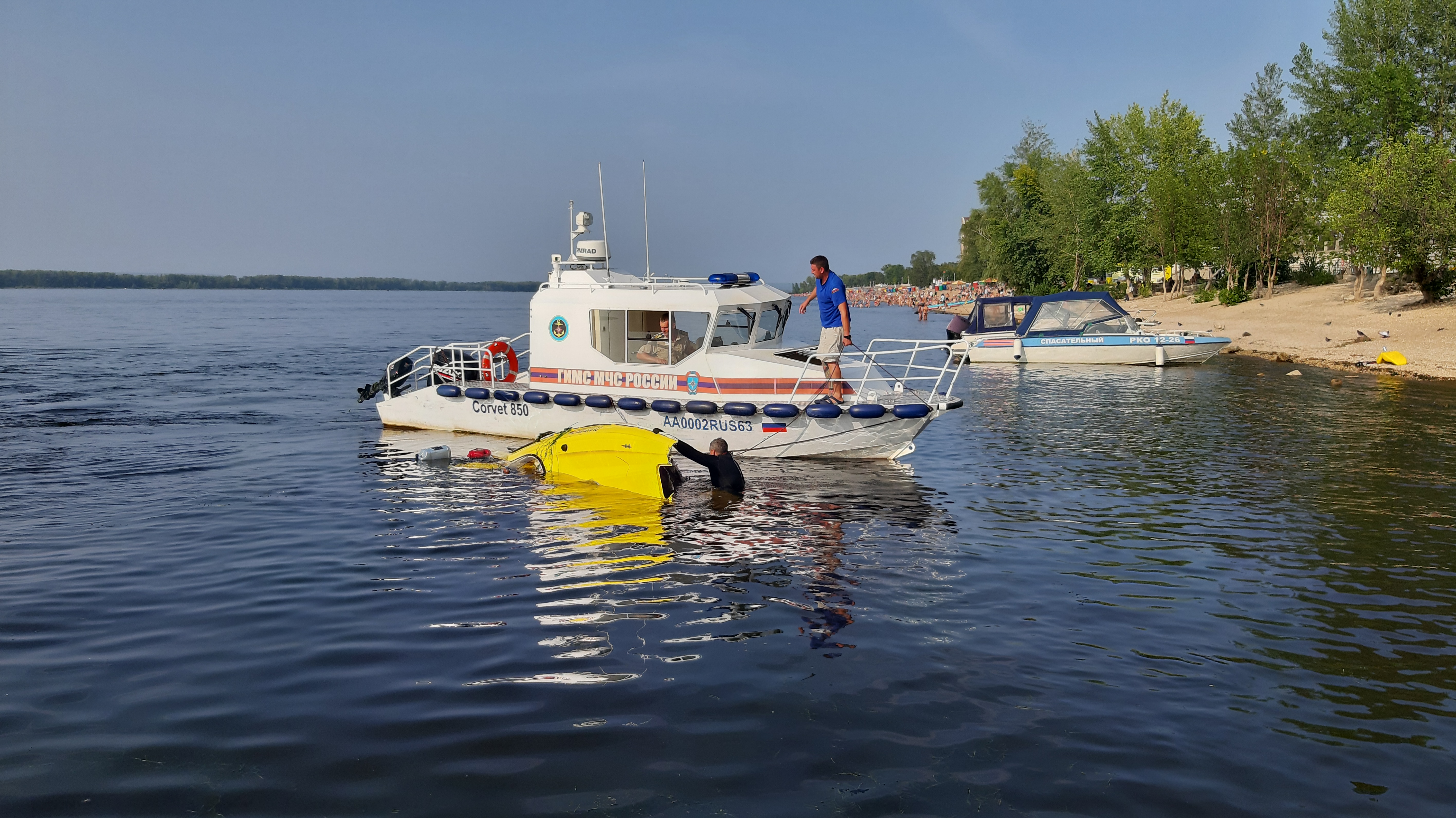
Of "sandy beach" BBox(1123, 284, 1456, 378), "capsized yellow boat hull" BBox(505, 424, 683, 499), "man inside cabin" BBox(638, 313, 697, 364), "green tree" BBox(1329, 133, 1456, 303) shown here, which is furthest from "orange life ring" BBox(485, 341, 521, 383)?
"green tree" BBox(1329, 133, 1456, 303)

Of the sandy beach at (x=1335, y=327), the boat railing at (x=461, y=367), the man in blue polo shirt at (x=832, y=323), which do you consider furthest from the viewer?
the sandy beach at (x=1335, y=327)

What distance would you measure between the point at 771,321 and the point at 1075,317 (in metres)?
24.2

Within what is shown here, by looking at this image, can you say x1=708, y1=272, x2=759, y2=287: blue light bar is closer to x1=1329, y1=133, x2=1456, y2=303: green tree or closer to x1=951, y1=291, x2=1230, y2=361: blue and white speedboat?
x1=951, y1=291, x2=1230, y2=361: blue and white speedboat

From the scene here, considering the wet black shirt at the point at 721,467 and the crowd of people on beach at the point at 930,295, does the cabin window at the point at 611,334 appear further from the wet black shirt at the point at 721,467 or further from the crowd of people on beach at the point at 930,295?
the crowd of people on beach at the point at 930,295

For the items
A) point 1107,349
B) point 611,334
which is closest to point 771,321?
point 611,334

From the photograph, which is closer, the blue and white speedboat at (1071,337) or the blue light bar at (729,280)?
the blue light bar at (729,280)

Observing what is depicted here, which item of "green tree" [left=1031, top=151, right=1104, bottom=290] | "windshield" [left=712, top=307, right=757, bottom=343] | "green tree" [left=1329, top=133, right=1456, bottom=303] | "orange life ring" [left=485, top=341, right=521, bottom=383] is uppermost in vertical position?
"green tree" [left=1031, top=151, right=1104, bottom=290]

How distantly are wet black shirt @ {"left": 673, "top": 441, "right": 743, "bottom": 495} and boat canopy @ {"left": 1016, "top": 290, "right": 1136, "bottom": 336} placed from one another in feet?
88.2

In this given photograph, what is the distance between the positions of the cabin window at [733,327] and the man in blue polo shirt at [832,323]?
160cm

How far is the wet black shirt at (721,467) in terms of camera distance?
48.1 ft

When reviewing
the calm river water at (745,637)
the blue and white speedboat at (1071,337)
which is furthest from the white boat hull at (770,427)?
the blue and white speedboat at (1071,337)

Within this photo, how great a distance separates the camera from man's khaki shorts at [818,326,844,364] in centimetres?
1739

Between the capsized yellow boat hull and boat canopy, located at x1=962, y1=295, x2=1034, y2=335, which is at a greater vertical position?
boat canopy, located at x1=962, y1=295, x2=1034, y2=335

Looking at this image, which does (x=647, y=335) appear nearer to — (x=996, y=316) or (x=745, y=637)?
(x=745, y=637)
